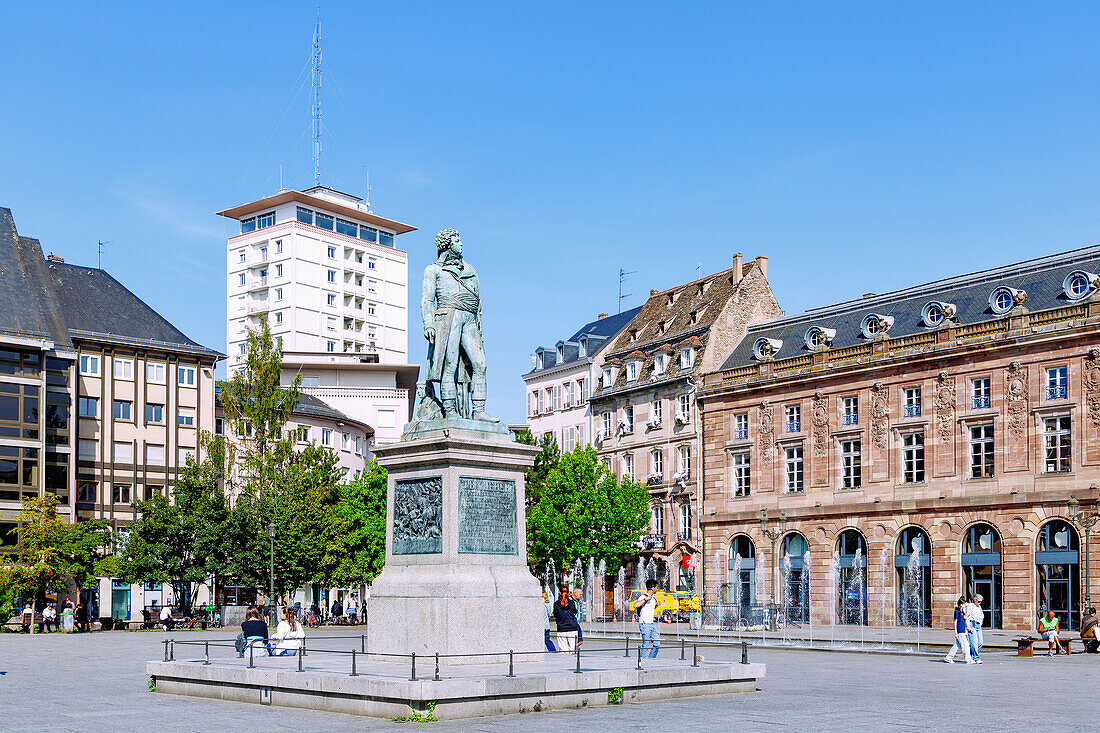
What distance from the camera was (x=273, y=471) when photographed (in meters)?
63.8

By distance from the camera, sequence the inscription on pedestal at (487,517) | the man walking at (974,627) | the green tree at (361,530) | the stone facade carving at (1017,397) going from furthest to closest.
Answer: the green tree at (361,530), the stone facade carving at (1017,397), the man walking at (974,627), the inscription on pedestal at (487,517)

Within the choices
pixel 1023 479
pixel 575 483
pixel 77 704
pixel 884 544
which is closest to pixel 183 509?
pixel 575 483

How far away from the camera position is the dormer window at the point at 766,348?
69438 mm

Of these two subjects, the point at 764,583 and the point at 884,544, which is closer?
the point at 884,544

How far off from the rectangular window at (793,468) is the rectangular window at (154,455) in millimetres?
35002

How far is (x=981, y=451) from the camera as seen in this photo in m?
57.9

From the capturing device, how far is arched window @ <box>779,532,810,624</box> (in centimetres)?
6456

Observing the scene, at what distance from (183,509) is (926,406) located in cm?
3436

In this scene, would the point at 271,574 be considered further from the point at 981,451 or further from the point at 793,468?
the point at 981,451

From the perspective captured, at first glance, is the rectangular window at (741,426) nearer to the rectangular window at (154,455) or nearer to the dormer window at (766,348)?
the dormer window at (766,348)

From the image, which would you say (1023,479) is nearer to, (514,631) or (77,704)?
(514,631)

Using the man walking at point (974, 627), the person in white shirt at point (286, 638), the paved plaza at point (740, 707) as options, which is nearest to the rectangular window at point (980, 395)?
the man walking at point (974, 627)

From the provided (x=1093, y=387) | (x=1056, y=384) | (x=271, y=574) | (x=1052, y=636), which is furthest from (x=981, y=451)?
(x=271, y=574)

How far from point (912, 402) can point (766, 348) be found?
1077 cm
